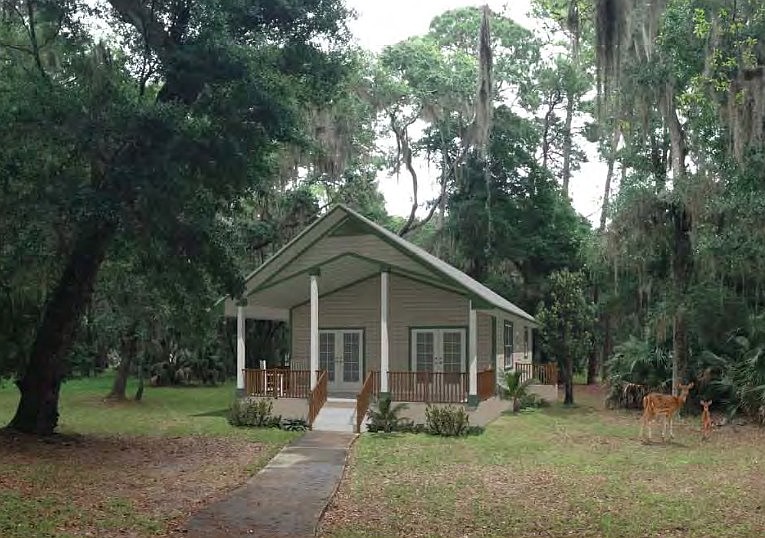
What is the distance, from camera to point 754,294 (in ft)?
71.5

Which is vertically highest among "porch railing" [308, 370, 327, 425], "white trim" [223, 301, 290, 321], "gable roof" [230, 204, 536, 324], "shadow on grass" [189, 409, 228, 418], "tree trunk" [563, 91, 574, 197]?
"tree trunk" [563, 91, 574, 197]

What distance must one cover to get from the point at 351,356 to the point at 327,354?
706 millimetres

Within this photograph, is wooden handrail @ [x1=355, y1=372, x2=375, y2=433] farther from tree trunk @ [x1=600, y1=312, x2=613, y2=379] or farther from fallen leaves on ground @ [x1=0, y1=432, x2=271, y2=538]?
tree trunk @ [x1=600, y1=312, x2=613, y2=379]

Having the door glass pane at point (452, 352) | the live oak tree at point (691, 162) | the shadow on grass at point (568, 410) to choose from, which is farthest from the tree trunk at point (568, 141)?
the door glass pane at point (452, 352)

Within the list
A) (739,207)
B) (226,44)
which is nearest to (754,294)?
(739,207)

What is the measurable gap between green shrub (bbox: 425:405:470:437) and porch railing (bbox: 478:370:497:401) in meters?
1.48

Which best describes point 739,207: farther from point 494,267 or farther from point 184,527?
point 494,267

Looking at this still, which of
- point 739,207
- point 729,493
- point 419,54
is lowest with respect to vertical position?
point 729,493

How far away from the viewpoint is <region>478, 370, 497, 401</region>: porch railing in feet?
58.7

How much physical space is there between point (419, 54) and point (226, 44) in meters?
22.0

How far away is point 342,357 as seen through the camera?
21422 mm

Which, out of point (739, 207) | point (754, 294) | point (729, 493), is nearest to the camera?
point (729, 493)

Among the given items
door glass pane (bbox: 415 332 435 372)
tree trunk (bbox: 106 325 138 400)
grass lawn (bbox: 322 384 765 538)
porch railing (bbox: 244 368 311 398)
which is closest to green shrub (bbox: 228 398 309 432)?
porch railing (bbox: 244 368 311 398)

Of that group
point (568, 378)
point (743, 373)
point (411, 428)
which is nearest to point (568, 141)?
point (568, 378)
